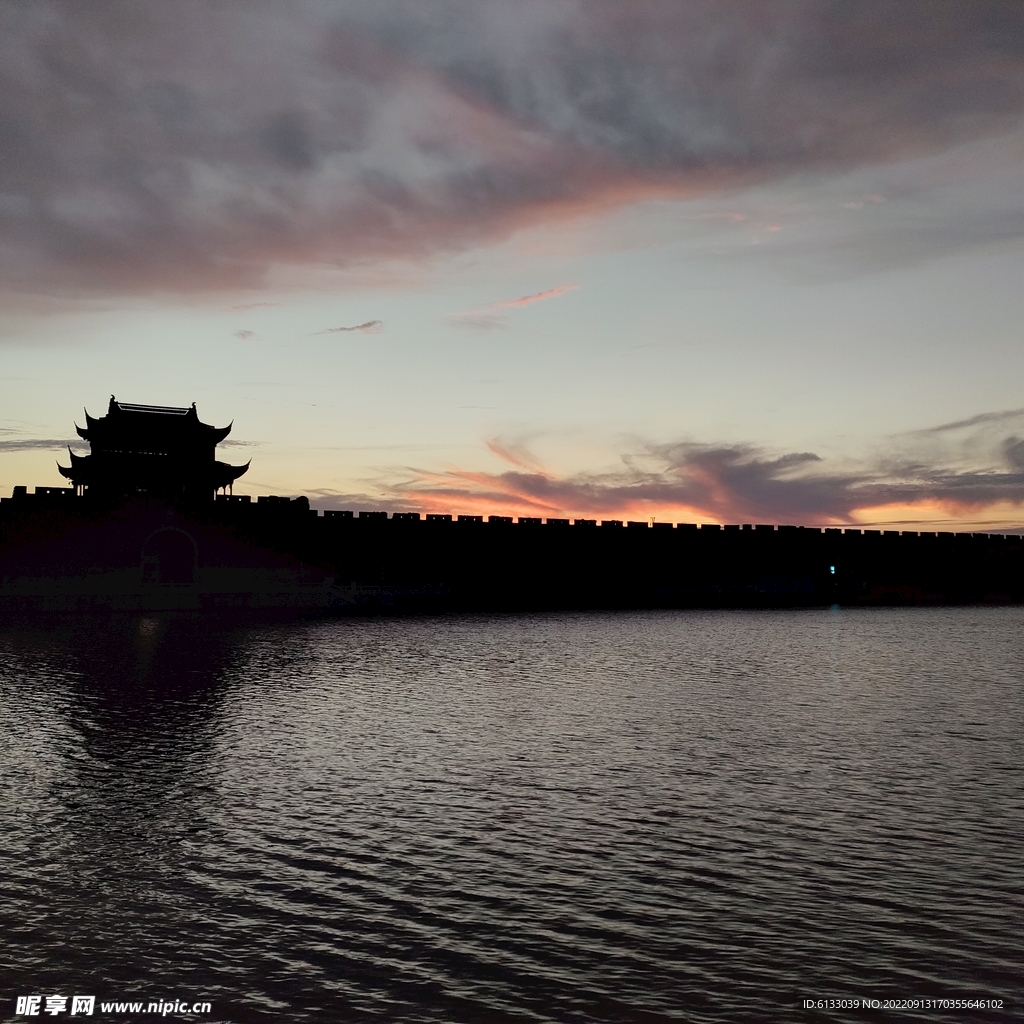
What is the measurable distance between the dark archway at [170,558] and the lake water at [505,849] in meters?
28.1

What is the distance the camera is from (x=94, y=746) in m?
13.3

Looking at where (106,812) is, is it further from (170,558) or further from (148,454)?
(148,454)

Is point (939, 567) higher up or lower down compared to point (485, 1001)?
higher up

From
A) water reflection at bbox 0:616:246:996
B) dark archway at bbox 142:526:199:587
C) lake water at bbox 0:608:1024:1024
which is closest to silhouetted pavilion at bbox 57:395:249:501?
dark archway at bbox 142:526:199:587

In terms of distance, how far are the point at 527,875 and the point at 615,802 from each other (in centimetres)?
270

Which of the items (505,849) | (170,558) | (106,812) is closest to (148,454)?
(170,558)

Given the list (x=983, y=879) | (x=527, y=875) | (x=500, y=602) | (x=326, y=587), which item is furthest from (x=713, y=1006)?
(x=500, y=602)

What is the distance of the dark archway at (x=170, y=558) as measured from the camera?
4681 centimetres

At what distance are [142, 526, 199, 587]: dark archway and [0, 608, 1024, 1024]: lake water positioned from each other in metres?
28.1

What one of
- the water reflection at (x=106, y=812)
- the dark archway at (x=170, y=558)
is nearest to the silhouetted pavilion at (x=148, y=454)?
the dark archway at (x=170, y=558)

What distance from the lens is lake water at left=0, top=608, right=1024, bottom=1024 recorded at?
19.6 feet

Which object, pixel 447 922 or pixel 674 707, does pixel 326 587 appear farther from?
pixel 447 922

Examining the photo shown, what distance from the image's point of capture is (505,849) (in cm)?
881

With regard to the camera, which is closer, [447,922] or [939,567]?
[447,922]
